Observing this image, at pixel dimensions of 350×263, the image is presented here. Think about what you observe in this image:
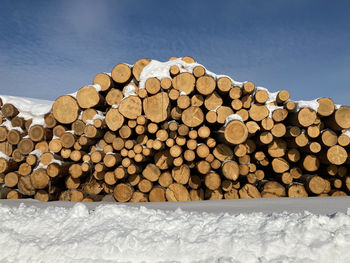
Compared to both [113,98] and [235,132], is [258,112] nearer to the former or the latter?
[235,132]

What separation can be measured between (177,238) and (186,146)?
2.13 meters

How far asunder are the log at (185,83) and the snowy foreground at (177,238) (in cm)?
214

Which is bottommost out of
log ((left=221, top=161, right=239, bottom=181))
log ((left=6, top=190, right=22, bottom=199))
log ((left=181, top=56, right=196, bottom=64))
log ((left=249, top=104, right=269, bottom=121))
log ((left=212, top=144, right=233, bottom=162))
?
log ((left=6, top=190, right=22, bottom=199))

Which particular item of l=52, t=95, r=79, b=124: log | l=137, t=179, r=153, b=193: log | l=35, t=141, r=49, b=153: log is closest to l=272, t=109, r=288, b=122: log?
l=137, t=179, r=153, b=193: log

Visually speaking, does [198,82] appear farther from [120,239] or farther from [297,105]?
[120,239]

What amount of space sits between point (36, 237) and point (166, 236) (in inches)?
43.7

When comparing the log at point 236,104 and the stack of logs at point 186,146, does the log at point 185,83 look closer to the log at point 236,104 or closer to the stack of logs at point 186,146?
the stack of logs at point 186,146

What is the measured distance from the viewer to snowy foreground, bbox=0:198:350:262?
4.93 feet

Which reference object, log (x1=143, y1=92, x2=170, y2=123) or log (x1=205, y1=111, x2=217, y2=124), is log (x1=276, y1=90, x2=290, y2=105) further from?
log (x1=143, y1=92, x2=170, y2=123)

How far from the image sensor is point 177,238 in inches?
67.9

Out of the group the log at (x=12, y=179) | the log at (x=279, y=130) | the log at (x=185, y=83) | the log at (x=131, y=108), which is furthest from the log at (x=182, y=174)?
the log at (x=12, y=179)

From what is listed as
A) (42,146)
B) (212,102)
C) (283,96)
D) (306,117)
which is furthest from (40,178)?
(306,117)

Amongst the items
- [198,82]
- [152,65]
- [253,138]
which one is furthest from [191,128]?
[152,65]

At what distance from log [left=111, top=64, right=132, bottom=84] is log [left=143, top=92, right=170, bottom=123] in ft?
2.77
